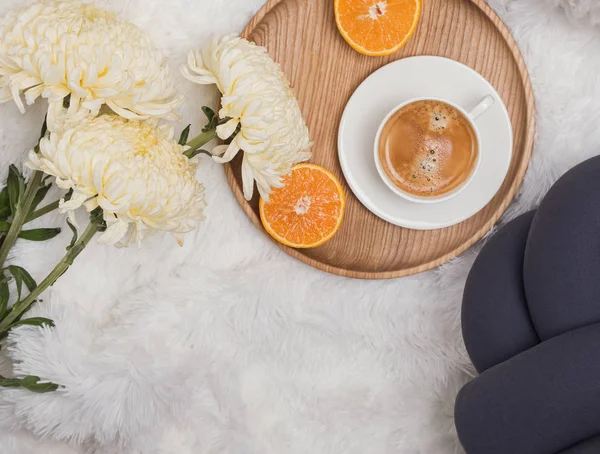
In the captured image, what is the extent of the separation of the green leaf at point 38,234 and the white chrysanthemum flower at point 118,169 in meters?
0.25

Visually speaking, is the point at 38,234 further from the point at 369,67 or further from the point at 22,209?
the point at 369,67

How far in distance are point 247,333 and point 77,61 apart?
484 millimetres

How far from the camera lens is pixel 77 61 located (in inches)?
22.4

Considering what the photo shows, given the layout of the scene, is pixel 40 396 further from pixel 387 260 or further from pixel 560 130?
pixel 560 130

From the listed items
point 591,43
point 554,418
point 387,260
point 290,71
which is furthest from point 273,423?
point 591,43

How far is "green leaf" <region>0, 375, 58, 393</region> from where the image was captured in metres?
0.79

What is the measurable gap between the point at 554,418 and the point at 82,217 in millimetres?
656

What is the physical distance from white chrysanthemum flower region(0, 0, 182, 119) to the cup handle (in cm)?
42

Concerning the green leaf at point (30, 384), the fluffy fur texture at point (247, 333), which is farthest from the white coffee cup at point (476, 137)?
the green leaf at point (30, 384)

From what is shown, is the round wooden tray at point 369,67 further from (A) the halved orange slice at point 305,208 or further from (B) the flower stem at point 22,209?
(B) the flower stem at point 22,209

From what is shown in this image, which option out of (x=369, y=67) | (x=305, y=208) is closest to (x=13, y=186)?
(x=305, y=208)

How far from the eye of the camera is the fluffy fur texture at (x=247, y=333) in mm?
880

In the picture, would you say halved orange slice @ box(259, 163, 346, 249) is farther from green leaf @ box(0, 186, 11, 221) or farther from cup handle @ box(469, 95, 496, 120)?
green leaf @ box(0, 186, 11, 221)

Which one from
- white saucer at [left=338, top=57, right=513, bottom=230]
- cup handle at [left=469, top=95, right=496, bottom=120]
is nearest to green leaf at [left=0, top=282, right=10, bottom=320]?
white saucer at [left=338, top=57, right=513, bottom=230]
